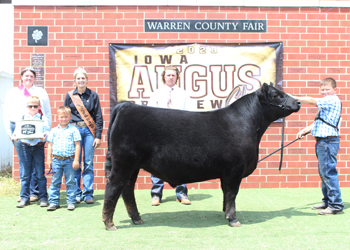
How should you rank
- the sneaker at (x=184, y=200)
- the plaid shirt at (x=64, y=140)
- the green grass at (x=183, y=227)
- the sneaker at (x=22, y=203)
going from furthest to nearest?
the sneaker at (x=184, y=200) → the sneaker at (x=22, y=203) → the plaid shirt at (x=64, y=140) → the green grass at (x=183, y=227)

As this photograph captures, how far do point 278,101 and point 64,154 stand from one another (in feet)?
9.83

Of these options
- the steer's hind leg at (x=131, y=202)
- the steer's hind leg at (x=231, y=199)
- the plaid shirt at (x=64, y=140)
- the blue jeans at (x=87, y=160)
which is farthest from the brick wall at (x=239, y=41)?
the steer's hind leg at (x=231, y=199)

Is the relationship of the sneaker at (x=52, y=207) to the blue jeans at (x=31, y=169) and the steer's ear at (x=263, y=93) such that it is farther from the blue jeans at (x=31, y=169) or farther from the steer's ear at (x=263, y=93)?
the steer's ear at (x=263, y=93)

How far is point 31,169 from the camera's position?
5.10 meters

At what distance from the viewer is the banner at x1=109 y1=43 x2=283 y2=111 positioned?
6.23 m

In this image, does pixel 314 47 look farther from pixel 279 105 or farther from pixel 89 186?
pixel 89 186

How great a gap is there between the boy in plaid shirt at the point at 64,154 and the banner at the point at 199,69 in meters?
1.48

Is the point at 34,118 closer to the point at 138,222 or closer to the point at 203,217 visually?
the point at 138,222

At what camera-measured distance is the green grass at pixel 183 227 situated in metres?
3.33

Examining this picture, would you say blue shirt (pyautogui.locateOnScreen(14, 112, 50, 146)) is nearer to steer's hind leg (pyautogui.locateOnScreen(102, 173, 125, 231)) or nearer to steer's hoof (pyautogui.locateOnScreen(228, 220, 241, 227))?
steer's hind leg (pyautogui.locateOnScreen(102, 173, 125, 231))

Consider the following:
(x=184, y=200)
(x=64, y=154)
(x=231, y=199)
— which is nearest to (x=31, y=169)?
(x=64, y=154)

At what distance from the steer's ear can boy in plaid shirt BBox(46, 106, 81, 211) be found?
8.57ft

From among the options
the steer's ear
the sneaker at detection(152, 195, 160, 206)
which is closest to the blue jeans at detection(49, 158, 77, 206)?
the sneaker at detection(152, 195, 160, 206)

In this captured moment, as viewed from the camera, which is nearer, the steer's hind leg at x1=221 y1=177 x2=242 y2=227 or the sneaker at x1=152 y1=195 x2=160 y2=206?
the steer's hind leg at x1=221 y1=177 x2=242 y2=227
